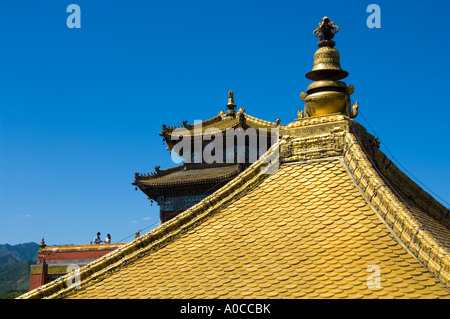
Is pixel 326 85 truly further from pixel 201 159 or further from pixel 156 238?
pixel 201 159

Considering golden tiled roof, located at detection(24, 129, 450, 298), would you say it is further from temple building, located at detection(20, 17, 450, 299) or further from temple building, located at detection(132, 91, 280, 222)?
temple building, located at detection(132, 91, 280, 222)

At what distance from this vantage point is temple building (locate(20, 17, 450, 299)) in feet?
23.7

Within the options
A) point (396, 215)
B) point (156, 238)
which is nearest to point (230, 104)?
point (156, 238)

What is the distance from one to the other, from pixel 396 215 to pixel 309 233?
1.18m

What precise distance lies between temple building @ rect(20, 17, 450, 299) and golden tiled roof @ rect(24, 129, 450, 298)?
0.05 feet

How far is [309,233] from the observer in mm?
8195

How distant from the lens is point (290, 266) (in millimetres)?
7641

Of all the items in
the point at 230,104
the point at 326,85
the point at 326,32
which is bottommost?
the point at 326,85

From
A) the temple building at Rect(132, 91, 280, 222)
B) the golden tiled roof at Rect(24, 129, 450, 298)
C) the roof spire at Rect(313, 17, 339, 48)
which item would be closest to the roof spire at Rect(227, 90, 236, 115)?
the temple building at Rect(132, 91, 280, 222)

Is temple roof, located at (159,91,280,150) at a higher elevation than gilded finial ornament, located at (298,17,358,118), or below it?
higher

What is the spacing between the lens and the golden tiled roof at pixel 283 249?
282 inches

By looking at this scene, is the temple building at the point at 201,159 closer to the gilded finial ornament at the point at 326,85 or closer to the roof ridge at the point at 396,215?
the gilded finial ornament at the point at 326,85
